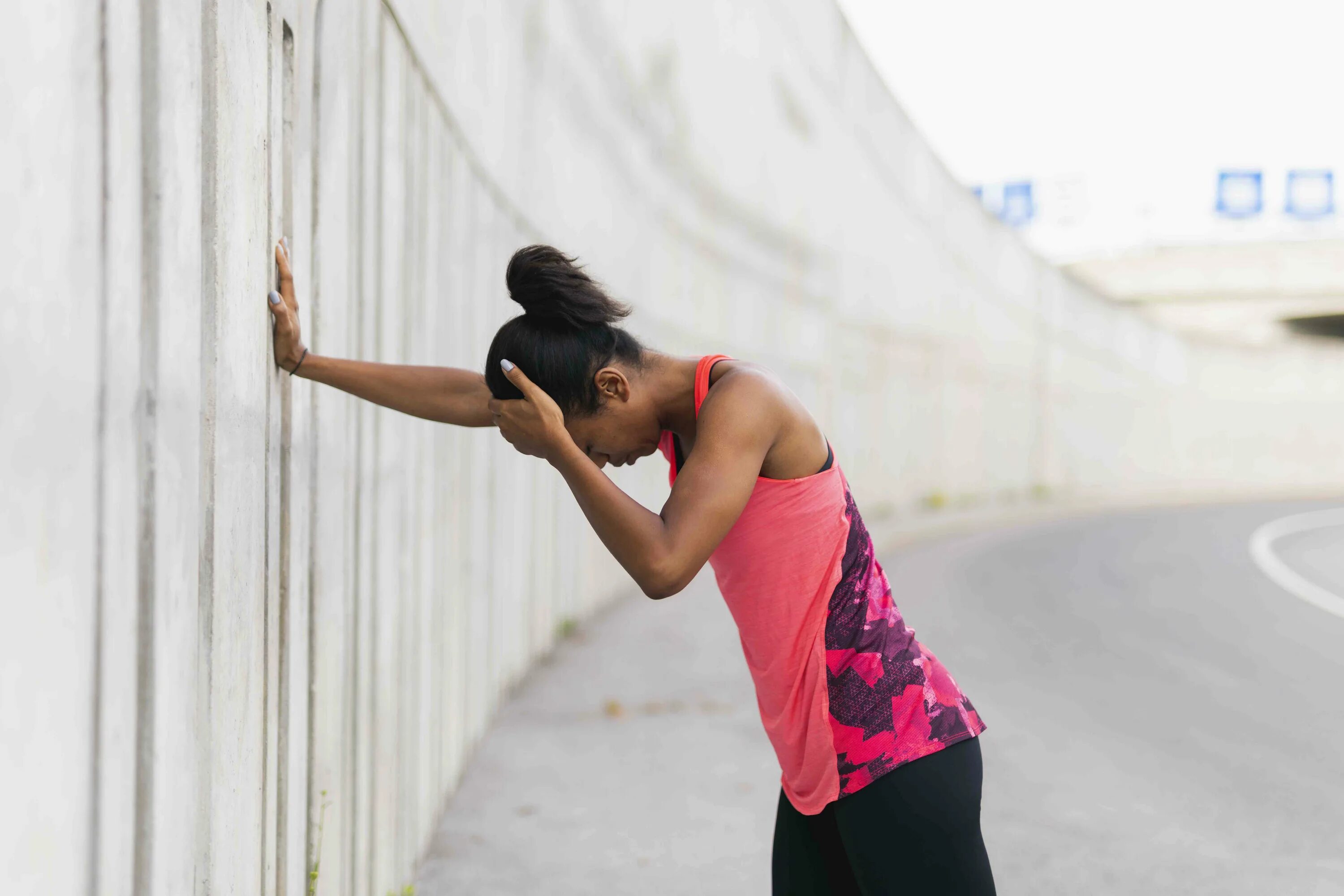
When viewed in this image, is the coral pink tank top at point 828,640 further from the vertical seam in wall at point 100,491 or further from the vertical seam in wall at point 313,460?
the vertical seam in wall at point 100,491

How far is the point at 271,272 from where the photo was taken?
222 centimetres

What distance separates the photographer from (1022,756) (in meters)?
5.32

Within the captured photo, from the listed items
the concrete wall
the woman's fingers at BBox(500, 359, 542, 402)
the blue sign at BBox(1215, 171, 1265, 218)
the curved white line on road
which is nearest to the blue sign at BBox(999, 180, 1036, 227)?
the blue sign at BBox(1215, 171, 1265, 218)

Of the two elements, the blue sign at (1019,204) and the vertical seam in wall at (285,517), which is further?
the blue sign at (1019,204)

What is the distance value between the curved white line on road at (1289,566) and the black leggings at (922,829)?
8.19 meters

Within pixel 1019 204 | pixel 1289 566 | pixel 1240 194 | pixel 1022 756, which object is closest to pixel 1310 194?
pixel 1240 194

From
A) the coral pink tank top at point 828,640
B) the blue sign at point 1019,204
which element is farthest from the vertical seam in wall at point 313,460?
the blue sign at point 1019,204

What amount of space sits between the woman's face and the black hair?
17mm

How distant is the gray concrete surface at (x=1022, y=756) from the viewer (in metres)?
4.05

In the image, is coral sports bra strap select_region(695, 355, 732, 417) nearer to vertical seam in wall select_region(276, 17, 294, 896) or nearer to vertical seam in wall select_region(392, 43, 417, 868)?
vertical seam in wall select_region(276, 17, 294, 896)

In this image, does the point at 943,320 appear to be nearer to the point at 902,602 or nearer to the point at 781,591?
the point at 902,602

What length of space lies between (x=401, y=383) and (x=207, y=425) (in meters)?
0.96

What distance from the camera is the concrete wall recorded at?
1.29 meters

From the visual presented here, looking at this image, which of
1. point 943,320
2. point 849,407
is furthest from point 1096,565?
point 943,320
